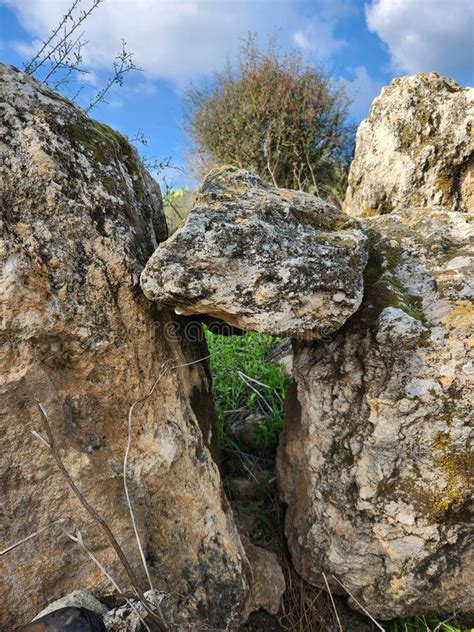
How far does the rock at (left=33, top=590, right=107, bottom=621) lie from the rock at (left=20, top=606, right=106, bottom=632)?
0.14ft

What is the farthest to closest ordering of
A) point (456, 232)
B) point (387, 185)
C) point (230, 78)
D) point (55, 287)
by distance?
point (230, 78) < point (387, 185) < point (456, 232) < point (55, 287)

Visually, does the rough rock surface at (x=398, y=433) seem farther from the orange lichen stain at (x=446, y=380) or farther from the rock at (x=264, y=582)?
the rock at (x=264, y=582)

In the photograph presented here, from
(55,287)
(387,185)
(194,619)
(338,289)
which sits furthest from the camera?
(387,185)

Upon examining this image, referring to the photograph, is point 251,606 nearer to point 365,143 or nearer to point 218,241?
point 218,241

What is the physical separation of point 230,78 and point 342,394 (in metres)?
8.26

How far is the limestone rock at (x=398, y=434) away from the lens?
1.55 meters

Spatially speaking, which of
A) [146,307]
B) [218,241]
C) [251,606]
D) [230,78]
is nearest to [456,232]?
[218,241]

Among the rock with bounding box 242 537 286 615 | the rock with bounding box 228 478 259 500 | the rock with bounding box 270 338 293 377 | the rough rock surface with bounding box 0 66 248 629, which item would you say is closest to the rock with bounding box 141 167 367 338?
the rough rock surface with bounding box 0 66 248 629

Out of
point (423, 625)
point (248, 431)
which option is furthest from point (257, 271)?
point (423, 625)

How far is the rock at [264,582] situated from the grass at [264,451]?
8 cm

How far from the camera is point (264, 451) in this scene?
260 cm

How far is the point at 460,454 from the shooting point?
5.02 feet

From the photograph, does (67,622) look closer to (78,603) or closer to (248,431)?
(78,603)

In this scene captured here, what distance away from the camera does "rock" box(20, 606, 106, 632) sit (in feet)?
3.99
